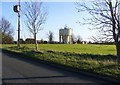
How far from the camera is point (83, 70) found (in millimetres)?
18203

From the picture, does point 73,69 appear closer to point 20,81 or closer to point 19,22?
point 20,81

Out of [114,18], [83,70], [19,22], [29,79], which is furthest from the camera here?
[19,22]

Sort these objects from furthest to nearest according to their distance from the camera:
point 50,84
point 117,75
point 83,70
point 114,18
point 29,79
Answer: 1. point 114,18
2. point 83,70
3. point 117,75
4. point 29,79
5. point 50,84

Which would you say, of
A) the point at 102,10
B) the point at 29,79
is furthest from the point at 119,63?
the point at 29,79

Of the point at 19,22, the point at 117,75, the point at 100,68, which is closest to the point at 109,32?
the point at 100,68

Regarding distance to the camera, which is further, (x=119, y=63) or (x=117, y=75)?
(x=119, y=63)

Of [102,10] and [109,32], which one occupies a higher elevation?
[102,10]

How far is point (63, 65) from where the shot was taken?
21016mm

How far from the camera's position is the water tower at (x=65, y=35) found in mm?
127312

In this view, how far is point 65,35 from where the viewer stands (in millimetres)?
131125

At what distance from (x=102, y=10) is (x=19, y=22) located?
27128 millimetres

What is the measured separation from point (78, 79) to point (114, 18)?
6.74m

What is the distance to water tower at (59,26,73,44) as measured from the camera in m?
127

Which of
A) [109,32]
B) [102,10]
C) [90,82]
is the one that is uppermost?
[102,10]
